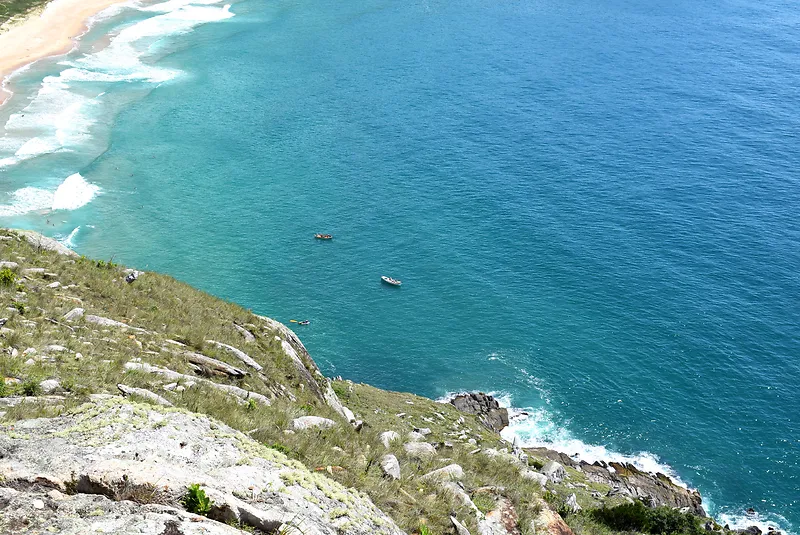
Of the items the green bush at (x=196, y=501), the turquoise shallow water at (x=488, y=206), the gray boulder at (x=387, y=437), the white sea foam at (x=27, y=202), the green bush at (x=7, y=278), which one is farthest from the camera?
the white sea foam at (x=27, y=202)

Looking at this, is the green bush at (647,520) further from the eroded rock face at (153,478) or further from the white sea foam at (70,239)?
the white sea foam at (70,239)

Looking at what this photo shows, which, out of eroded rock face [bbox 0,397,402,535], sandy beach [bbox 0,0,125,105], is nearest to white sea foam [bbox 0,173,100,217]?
sandy beach [bbox 0,0,125,105]

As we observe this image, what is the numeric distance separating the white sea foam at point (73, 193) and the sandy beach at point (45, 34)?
110 ft

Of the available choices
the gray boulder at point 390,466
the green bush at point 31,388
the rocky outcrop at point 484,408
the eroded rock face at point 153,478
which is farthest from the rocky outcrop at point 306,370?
the rocky outcrop at point 484,408

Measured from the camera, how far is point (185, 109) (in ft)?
409

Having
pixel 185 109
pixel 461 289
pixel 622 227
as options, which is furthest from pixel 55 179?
pixel 622 227

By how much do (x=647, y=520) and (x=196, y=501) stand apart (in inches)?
962

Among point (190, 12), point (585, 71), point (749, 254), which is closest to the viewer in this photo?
point (749, 254)

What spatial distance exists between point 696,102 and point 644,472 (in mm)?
100386

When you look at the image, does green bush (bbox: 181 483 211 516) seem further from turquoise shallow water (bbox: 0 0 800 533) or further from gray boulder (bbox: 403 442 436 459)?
turquoise shallow water (bbox: 0 0 800 533)

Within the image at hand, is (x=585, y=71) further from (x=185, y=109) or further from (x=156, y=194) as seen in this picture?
(x=156, y=194)

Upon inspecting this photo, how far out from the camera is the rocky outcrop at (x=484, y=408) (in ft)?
213

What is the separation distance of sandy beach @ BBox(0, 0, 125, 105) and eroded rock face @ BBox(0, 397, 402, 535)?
12014 centimetres

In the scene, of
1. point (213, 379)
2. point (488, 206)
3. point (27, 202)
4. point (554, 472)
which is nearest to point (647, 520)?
point (554, 472)
